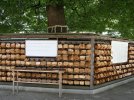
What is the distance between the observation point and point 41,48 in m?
16.4

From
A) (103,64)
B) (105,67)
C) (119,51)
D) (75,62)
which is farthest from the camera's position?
(119,51)

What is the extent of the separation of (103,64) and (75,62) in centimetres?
156

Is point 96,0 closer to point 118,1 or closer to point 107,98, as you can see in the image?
point 118,1

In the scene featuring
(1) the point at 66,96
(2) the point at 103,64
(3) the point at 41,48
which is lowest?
(1) the point at 66,96

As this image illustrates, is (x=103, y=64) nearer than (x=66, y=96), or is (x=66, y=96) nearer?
(x=66, y=96)

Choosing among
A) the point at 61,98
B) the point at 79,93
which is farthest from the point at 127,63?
the point at 61,98

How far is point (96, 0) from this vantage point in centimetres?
2377

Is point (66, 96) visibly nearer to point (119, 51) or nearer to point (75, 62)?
point (75, 62)

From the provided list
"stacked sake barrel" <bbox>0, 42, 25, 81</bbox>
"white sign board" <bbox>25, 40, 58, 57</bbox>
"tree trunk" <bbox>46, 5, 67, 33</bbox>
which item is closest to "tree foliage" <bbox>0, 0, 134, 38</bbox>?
"tree trunk" <bbox>46, 5, 67, 33</bbox>

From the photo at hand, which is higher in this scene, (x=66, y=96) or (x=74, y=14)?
(x=74, y=14)

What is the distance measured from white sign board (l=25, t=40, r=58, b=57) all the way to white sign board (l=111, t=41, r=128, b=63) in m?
3.20

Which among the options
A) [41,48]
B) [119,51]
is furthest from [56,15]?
[41,48]

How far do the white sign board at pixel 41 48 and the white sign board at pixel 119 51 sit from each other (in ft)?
10.5

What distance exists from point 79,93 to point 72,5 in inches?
295
